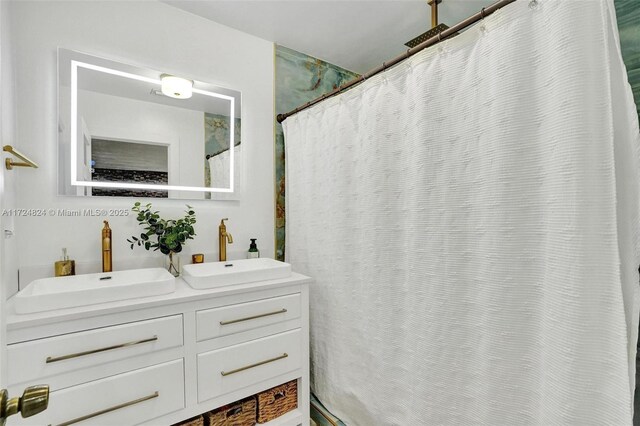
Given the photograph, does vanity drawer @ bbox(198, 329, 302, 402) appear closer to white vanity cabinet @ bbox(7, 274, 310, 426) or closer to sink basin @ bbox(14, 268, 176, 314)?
white vanity cabinet @ bbox(7, 274, 310, 426)

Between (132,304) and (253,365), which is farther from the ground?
(132,304)

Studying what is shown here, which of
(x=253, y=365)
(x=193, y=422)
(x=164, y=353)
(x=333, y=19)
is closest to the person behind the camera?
(x=164, y=353)

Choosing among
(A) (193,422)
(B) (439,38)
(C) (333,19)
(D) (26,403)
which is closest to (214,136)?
(C) (333,19)

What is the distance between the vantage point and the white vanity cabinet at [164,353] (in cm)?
109

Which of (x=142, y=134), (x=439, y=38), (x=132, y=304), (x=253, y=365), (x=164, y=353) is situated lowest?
(x=253, y=365)

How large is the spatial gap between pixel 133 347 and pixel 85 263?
61 centimetres

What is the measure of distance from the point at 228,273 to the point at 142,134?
964 millimetres

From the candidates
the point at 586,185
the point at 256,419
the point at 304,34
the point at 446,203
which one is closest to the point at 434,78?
the point at 446,203

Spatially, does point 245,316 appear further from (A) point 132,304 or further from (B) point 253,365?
(A) point 132,304

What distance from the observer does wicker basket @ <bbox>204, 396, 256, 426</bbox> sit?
4.83 feet

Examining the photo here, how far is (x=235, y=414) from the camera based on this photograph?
1531mm

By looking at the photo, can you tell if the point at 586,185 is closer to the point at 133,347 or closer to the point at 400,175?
the point at 400,175

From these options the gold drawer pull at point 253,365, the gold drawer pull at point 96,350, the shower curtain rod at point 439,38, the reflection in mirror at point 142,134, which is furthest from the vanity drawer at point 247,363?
the shower curtain rod at point 439,38

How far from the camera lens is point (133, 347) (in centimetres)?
123
